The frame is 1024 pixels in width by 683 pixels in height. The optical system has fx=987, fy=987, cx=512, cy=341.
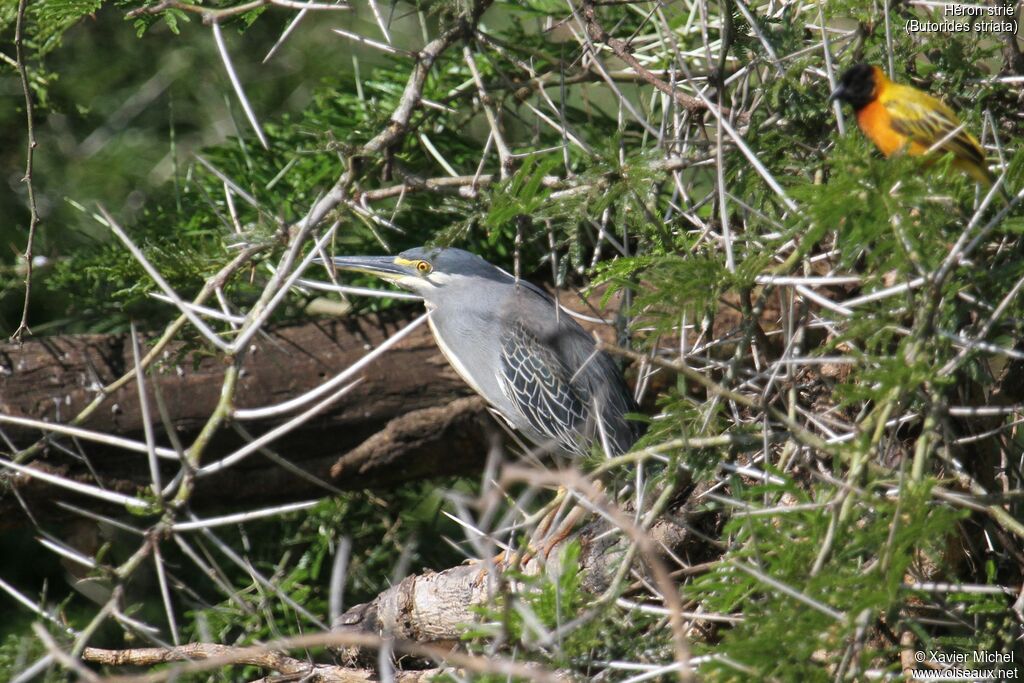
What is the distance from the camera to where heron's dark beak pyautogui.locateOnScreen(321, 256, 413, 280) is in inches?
124

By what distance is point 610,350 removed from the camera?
1.69 meters

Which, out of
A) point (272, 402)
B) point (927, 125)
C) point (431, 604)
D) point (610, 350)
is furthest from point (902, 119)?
point (272, 402)

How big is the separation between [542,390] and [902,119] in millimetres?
1639

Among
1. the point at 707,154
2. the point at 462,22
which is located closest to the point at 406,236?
the point at 462,22

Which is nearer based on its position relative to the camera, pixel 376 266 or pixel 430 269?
pixel 376 266

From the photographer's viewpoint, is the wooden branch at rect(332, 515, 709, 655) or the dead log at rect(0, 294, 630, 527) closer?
the wooden branch at rect(332, 515, 709, 655)

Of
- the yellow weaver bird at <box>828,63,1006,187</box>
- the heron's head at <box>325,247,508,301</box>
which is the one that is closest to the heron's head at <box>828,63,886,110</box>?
the yellow weaver bird at <box>828,63,1006,187</box>

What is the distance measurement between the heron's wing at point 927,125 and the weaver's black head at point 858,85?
0.16 ft

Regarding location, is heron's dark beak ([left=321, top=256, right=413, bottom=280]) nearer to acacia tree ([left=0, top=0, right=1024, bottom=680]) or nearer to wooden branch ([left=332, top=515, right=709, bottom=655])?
acacia tree ([left=0, top=0, right=1024, bottom=680])

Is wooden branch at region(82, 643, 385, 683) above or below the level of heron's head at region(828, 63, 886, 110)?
below

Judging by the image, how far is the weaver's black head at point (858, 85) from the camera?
2115 millimetres

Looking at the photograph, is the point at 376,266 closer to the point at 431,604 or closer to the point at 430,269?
the point at 430,269

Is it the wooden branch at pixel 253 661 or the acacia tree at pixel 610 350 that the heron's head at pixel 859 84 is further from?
the wooden branch at pixel 253 661

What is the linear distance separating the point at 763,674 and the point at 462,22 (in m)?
1.72
